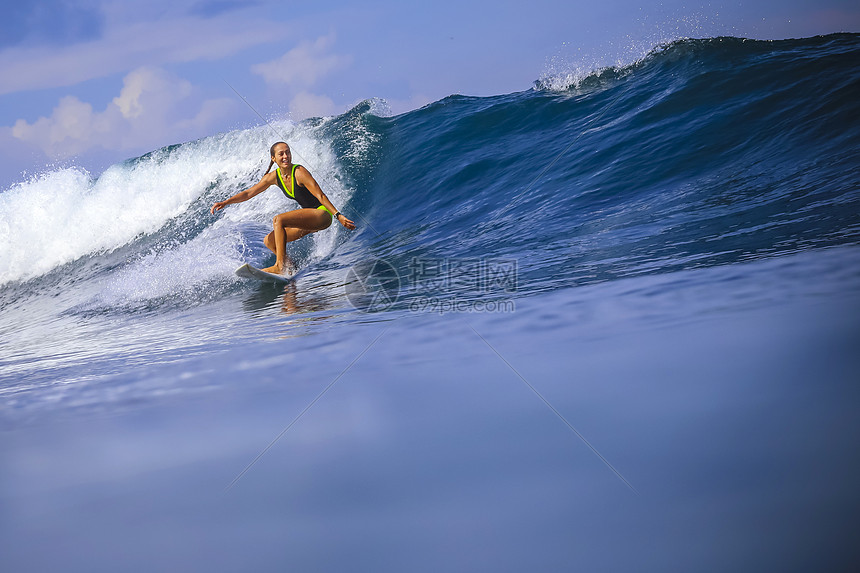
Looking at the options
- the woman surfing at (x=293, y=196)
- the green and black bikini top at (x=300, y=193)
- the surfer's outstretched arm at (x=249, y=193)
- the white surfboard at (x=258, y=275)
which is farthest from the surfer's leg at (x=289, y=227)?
the surfer's outstretched arm at (x=249, y=193)

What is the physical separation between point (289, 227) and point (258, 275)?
3.04 ft

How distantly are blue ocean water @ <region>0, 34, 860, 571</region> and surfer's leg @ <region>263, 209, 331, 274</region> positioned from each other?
17.8 inches

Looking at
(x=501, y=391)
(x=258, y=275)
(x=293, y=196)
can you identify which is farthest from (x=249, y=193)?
(x=501, y=391)

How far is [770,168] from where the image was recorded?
19.9 feet

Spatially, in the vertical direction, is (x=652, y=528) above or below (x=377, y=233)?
below

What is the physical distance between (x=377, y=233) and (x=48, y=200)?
797cm

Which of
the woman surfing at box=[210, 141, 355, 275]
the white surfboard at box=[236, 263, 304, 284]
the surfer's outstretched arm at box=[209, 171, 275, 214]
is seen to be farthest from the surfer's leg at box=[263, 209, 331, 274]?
the surfer's outstretched arm at box=[209, 171, 275, 214]

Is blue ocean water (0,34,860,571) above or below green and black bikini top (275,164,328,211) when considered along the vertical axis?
below

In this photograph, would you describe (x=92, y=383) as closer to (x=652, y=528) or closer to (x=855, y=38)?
(x=652, y=528)

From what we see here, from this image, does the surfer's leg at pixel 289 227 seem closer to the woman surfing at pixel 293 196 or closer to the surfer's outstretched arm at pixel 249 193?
→ the woman surfing at pixel 293 196

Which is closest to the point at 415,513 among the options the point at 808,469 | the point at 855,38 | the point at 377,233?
the point at 808,469

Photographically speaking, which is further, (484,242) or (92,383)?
(484,242)

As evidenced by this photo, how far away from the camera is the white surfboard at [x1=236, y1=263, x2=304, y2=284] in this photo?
5.87 metres

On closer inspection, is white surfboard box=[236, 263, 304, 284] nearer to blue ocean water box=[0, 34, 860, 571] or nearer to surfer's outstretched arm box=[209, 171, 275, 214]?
blue ocean water box=[0, 34, 860, 571]
